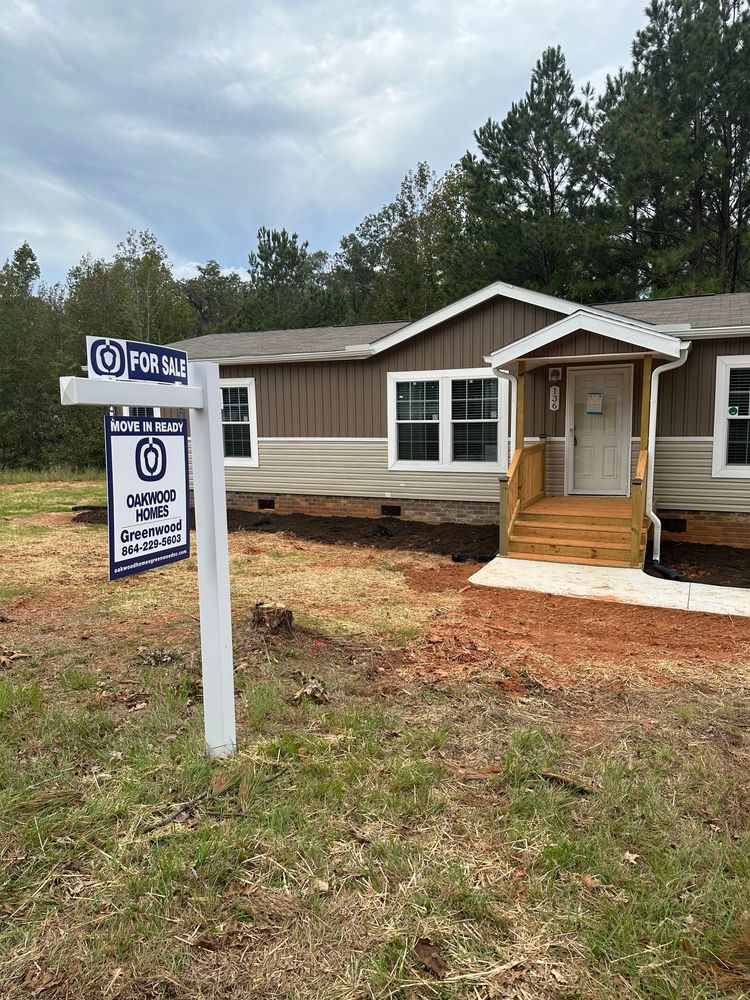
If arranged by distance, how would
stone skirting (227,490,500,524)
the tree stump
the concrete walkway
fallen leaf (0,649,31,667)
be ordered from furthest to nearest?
stone skirting (227,490,500,524)
the concrete walkway
the tree stump
fallen leaf (0,649,31,667)

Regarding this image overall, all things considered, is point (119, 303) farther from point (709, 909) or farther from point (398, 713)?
point (709, 909)

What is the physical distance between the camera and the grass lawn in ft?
6.98

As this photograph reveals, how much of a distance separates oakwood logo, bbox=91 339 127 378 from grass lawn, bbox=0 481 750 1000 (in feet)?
6.28

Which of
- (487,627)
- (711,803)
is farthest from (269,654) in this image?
(711,803)

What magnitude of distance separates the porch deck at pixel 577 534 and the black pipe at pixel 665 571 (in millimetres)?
238

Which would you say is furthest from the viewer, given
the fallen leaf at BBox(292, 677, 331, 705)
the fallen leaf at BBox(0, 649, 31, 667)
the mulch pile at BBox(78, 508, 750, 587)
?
the mulch pile at BBox(78, 508, 750, 587)

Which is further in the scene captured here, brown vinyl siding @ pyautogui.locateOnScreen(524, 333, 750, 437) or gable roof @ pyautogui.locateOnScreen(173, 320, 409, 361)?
gable roof @ pyautogui.locateOnScreen(173, 320, 409, 361)

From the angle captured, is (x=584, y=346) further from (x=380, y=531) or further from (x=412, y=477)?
→ (x=380, y=531)

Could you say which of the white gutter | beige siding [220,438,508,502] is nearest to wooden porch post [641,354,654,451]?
beige siding [220,438,508,502]

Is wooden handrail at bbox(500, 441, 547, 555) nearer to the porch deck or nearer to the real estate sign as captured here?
the porch deck

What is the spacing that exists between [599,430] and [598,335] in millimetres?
1511

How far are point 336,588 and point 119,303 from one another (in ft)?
79.5

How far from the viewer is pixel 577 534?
8.60m

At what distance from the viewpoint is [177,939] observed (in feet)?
7.28
